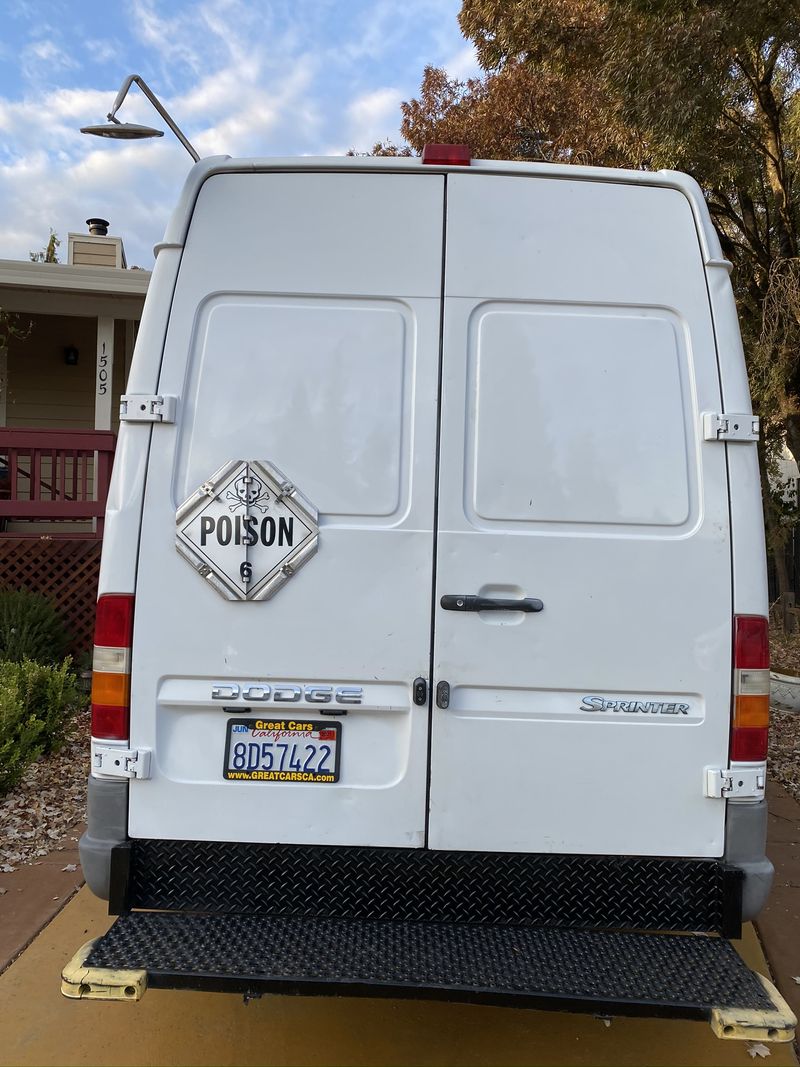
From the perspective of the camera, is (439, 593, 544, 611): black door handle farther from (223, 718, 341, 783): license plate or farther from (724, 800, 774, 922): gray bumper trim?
(724, 800, 774, 922): gray bumper trim

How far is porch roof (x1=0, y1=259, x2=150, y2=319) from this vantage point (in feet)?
36.4

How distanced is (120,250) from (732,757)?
1421cm

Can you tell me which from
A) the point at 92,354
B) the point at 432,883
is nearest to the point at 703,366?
the point at 432,883

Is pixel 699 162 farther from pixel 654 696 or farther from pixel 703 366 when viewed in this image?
pixel 654 696

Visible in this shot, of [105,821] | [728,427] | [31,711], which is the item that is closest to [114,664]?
[105,821]

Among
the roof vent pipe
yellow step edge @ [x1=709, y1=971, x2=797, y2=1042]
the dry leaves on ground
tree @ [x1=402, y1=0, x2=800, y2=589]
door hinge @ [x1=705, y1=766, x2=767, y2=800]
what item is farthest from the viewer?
the roof vent pipe

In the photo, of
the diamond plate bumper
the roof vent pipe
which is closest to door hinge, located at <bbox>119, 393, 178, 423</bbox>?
the diamond plate bumper

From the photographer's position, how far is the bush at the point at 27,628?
21.1 feet

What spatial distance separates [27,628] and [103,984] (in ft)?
15.7

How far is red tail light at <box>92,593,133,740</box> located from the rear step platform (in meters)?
0.60

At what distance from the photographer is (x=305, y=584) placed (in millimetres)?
2543

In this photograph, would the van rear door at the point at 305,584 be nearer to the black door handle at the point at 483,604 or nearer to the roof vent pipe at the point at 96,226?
the black door handle at the point at 483,604

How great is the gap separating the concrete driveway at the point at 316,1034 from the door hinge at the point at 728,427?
213 cm

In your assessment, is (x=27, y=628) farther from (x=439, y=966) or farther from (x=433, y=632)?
(x=439, y=966)
